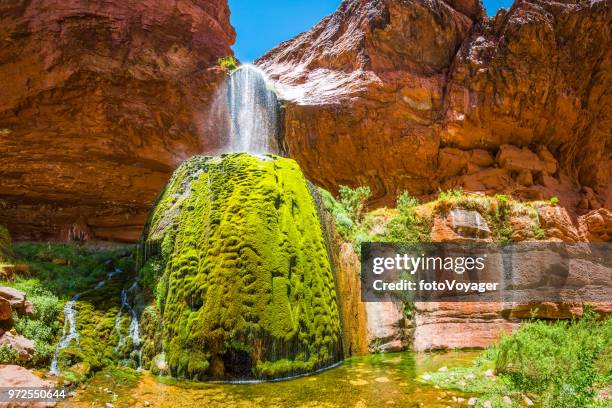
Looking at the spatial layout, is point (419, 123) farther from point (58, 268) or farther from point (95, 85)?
point (58, 268)

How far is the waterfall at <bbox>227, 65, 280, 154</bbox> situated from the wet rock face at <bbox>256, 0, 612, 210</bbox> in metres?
0.72

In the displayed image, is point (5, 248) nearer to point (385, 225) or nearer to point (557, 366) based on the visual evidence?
point (385, 225)

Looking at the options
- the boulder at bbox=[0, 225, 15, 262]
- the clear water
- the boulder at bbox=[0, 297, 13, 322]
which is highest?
the boulder at bbox=[0, 225, 15, 262]

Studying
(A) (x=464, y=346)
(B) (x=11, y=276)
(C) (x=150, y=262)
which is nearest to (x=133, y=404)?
(C) (x=150, y=262)

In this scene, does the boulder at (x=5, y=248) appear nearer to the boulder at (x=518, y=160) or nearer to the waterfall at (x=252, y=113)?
the waterfall at (x=252, y=113)

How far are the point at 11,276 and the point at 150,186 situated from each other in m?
9.15

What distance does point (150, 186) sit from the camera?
17734 mm

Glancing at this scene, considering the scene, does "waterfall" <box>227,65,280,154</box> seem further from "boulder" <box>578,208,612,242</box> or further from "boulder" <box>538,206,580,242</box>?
"boulder" <box>578,208,612,242</box>

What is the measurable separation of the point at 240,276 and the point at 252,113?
12272 mm

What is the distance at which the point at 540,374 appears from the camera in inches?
204

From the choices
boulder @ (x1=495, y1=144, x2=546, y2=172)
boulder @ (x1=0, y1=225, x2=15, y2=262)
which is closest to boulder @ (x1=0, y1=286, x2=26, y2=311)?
boulder @ (x1=0, y1=225, x2=15, y2=262)

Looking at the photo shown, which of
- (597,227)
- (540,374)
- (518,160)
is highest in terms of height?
(518,160)

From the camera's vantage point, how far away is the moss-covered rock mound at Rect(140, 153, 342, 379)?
20.0ft

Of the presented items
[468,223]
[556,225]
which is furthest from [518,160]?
[468,223]
